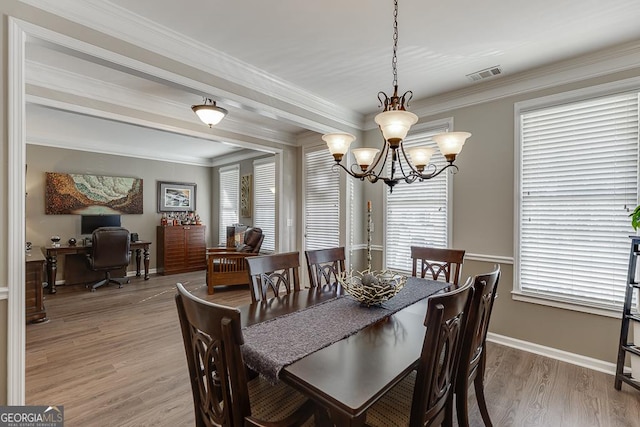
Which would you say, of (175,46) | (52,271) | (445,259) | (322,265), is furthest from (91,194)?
(445,259)

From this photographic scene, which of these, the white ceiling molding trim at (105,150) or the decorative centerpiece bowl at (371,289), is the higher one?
the white ceiling molding trim at (105,150)

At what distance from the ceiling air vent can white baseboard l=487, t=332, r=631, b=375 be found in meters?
2.65

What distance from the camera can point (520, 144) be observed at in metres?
2.94

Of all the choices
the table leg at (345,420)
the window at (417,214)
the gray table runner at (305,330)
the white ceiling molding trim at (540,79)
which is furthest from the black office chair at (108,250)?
the table leg at (345,420)

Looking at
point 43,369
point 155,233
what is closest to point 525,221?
point 43,369

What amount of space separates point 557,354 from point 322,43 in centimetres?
347

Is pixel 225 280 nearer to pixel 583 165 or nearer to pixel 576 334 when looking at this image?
pixel 576 334

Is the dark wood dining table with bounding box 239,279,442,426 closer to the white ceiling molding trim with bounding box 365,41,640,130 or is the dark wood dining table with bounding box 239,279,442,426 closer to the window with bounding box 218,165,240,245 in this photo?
the white ceiling molding trim with bounding box 365,41,640,130

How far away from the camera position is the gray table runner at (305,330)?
47.3 inches

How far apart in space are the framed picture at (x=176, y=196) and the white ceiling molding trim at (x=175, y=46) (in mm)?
4701

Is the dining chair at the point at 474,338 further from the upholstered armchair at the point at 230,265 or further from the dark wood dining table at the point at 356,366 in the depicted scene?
the upholstered armchair at the point at 230,265

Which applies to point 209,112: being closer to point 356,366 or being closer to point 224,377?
point 224,377

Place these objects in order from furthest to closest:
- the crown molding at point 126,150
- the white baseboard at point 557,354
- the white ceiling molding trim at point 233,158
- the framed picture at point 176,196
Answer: the framed picture at point 176,196 < the white ceiling molding trim at point 233,158 < the crown molding at point 126,150 < the white baseboard at point 557,354

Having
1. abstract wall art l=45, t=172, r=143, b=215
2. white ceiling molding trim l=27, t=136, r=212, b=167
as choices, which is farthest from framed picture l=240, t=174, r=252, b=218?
abstract wall art l=45, t=172, r=143, b=215
